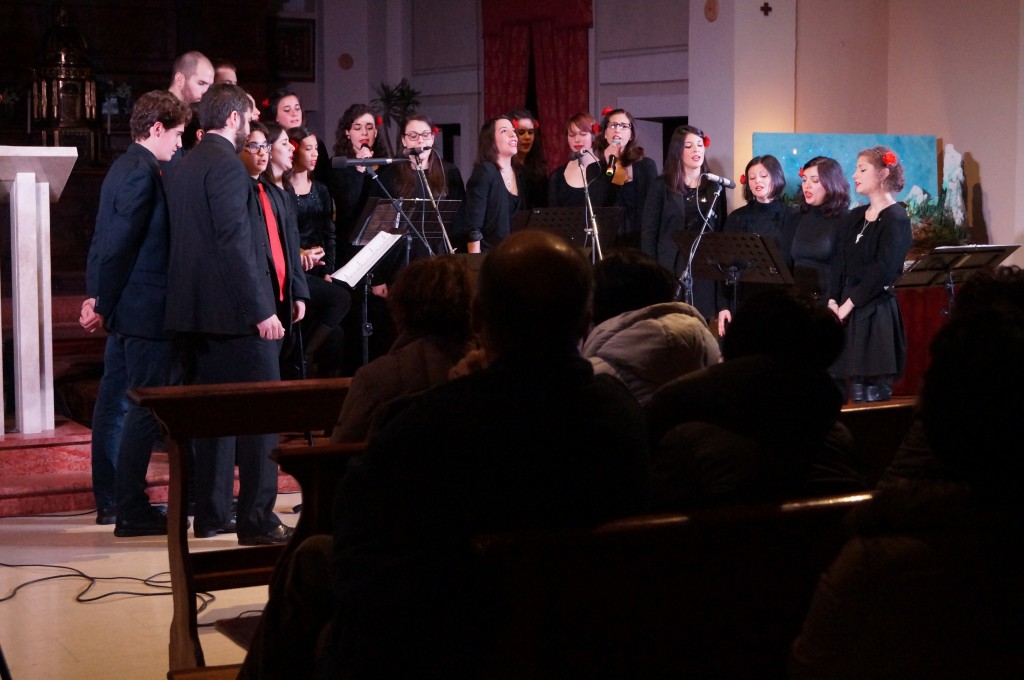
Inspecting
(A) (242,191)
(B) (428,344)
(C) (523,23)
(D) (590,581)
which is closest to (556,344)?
(D) (590,581)

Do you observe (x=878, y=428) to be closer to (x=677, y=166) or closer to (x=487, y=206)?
(x=487, y=206)

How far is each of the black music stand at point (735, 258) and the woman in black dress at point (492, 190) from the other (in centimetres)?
95

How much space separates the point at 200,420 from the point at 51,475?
2.26 metres

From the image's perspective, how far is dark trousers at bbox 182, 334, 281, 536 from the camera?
4.36 meters

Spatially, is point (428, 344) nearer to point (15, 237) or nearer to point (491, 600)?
point (491, 600)

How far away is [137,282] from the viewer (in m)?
4.60

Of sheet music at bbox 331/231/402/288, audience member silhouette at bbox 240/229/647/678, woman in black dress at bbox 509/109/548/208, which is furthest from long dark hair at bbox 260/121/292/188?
audience member silhouette at bbox 240/229/647/678

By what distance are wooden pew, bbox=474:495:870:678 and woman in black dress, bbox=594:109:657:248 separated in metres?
5.35

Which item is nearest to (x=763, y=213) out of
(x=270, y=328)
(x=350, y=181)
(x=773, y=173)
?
(x=773, y=173)

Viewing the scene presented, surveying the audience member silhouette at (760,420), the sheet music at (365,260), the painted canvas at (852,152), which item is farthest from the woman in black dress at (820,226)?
the audience member silhouette at (760,420)

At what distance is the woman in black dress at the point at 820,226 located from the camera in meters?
6.71

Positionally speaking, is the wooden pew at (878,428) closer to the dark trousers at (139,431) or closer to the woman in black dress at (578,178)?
the dark trousers at (139,431)

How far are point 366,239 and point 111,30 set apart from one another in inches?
247

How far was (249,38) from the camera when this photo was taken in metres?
11.6
